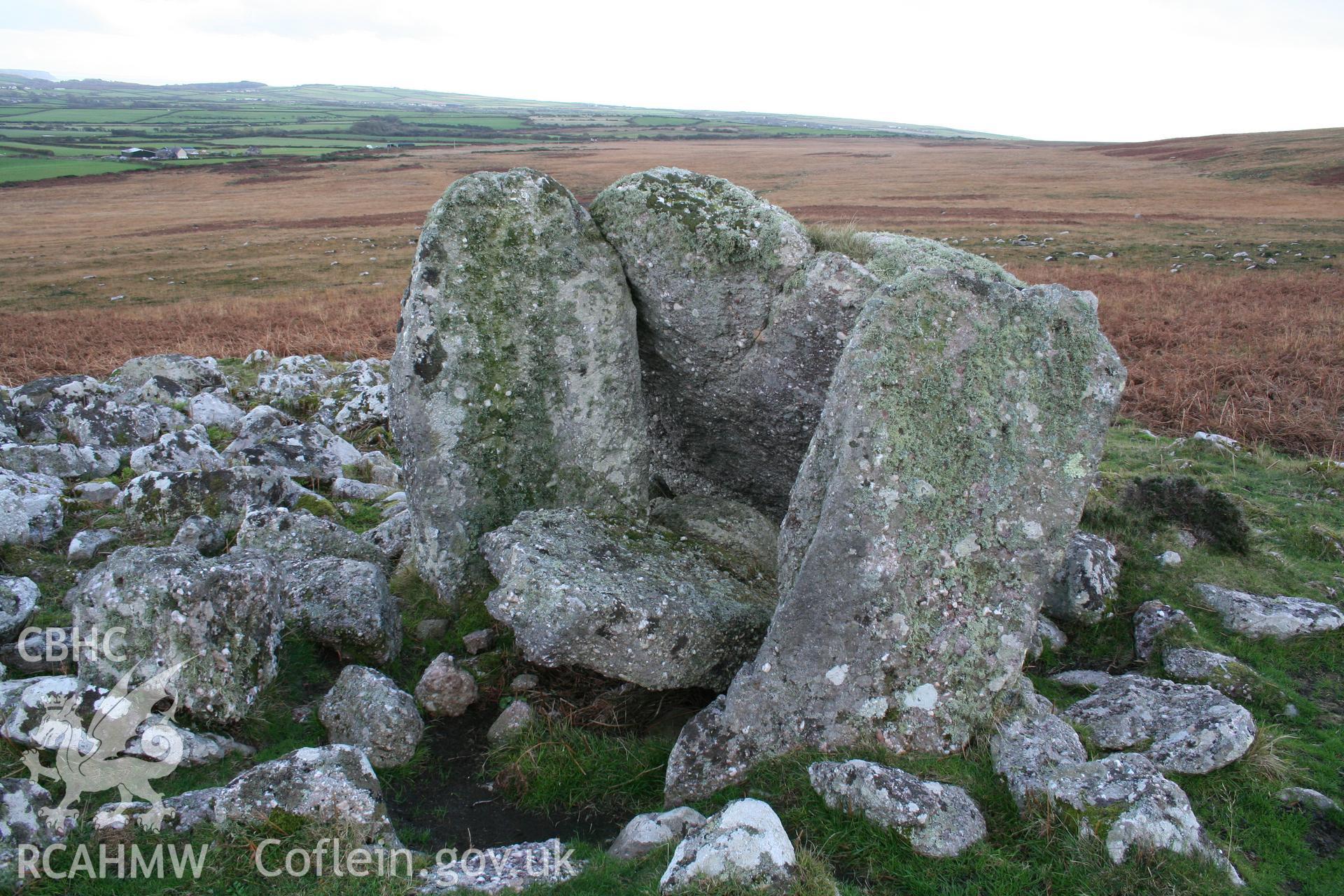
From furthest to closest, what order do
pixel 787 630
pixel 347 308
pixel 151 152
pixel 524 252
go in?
1. pixel 151 152
2. pixel 347 308
3. pixel 524 252
4. pixel 787 630

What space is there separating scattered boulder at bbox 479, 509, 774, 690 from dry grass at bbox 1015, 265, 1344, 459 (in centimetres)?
1159

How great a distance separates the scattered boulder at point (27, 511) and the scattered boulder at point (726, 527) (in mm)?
6917

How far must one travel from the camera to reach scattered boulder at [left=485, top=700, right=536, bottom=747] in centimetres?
671

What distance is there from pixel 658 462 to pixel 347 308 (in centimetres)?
2035

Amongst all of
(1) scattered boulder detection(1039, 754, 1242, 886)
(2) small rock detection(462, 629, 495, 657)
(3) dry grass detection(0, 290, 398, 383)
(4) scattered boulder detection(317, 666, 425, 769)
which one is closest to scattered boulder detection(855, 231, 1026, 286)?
(1) scattered boulder detection(1039, 754, 1242, 886)

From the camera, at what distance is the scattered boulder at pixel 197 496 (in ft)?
31.7

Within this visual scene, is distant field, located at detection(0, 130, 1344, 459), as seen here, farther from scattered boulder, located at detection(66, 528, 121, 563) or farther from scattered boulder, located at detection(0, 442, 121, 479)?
scattered boulder, located at detection(66, 528, 121, 563)

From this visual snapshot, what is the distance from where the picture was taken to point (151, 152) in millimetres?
105000

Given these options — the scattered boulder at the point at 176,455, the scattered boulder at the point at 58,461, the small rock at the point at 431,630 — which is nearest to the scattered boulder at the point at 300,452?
the scattered boulder at the point at 176,455

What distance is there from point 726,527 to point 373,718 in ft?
13.2

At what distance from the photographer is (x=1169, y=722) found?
19.6ft

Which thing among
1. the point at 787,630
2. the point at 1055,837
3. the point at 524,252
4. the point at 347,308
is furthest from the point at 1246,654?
the point at 347,308

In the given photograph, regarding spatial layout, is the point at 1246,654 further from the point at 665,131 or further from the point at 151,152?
the point at 665,131

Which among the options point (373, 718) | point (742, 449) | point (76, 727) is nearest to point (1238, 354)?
point (742, 449)
